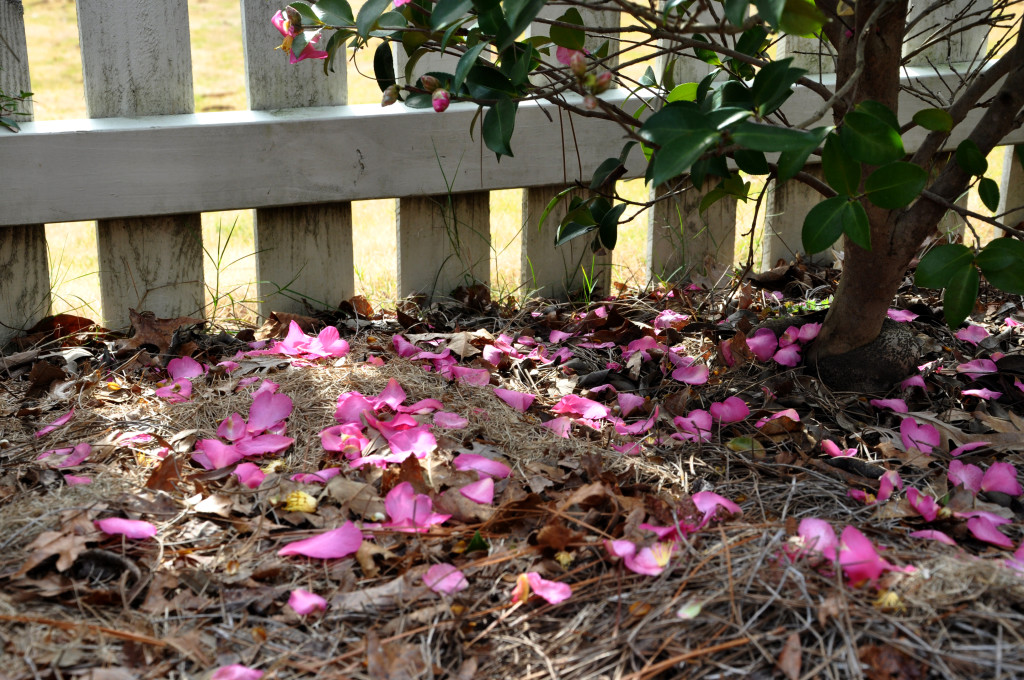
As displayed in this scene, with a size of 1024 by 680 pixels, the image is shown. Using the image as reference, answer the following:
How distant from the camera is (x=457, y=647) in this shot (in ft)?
3.66

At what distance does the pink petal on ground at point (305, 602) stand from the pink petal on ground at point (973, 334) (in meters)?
1.61

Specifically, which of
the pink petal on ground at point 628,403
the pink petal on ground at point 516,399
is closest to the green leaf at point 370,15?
the pink petal on ground at point 516,399

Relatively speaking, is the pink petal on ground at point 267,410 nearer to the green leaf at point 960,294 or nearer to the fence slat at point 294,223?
the fence slat at point 294,223

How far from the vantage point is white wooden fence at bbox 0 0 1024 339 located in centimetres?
206

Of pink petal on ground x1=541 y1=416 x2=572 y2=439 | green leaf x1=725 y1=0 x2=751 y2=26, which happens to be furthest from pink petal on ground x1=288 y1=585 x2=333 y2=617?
green leaf x1=725 y1=0 x2=751 y2=26

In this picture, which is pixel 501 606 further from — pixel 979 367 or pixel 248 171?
pixel 248 171

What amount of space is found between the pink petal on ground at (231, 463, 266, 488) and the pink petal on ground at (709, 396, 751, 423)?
2.69 ft

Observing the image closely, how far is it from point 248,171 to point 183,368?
0.54 meters

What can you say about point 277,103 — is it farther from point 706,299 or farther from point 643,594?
point 643,594

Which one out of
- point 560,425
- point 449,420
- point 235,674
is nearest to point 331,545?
point 235,674

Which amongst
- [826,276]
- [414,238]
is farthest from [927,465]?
[414,238]

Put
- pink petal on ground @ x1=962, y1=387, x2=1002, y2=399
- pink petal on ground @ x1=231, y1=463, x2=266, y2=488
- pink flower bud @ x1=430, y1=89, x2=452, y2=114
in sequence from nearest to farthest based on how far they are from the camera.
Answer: pink petal on ground @ x1=231, y1=463, x2=266, y2=488 → pink flower bud @ x1=430, y1=89, x2=452, y2=114 → pink petal on ground @ x1=962, y1=387, x2=1002, y2=399

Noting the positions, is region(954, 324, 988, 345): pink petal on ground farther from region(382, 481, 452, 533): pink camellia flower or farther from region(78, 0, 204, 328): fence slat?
region(78, 0, 204, 328): fence slat

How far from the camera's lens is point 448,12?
1299 mm
